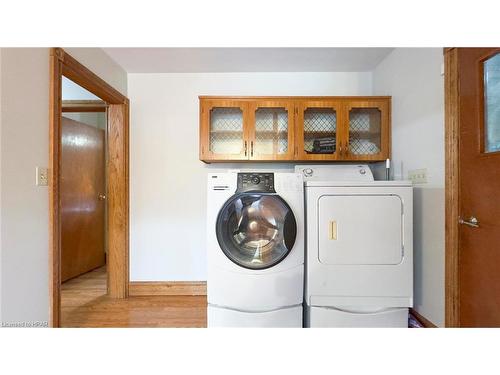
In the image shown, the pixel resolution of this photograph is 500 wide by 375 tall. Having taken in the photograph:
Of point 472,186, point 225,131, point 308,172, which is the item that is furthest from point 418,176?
point 225,131

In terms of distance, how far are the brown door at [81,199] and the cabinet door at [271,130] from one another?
207 centimetres

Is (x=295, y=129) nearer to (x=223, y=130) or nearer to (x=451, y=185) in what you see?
(x=223, y=130)

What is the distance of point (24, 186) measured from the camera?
4.42 feet

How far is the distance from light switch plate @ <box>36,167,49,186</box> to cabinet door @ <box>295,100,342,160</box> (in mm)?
1824

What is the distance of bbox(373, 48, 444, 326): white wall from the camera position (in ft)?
5.31

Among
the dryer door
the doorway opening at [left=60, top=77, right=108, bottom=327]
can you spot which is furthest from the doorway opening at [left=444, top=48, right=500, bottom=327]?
the doorway opening at [left=60, top=77, right=108, bottom=327]

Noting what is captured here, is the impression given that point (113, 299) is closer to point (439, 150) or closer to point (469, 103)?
point (439, 150)

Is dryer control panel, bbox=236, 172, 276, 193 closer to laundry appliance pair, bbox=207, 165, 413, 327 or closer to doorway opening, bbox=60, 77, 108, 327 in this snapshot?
laundry appliance pair, bbox=207, 165, 413, 327

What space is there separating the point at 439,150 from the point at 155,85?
8.29ft

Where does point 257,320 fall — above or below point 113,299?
above

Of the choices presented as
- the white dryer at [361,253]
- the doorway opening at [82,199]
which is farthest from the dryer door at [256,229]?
the doorway opening at [82,199]

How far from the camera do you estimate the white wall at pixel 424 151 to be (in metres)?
1.62
